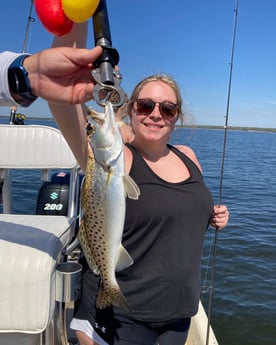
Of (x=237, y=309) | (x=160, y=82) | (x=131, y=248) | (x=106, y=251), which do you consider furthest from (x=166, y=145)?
(x=237, y=309)

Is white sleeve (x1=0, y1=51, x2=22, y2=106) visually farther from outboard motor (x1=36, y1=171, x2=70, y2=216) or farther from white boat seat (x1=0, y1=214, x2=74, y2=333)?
outboard motor (x1=36, y1=171, x2=70, y2=216)

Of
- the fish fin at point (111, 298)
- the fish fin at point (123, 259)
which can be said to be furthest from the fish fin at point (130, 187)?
the fish fin at point (111, 298)

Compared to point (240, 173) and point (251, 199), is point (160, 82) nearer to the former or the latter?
point (251, 199)

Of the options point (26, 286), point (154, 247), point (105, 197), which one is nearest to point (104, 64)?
point (105, 197)

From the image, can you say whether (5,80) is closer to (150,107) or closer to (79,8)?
(79,8)

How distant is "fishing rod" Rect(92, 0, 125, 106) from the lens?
1.47 metres

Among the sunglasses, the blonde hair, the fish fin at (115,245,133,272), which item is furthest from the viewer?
the blonde hair

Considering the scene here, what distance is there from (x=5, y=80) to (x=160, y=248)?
4.18 ft

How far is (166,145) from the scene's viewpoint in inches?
104

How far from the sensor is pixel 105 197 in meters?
1.70

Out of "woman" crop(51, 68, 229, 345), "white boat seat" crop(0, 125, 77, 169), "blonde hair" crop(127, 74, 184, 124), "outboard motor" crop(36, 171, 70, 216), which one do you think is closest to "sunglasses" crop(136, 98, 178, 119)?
"woman" crop(51, 68, 229, 345)

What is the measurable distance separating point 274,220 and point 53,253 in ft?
35.2

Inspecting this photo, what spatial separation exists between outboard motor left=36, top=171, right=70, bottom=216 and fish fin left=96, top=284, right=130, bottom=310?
2100 mm

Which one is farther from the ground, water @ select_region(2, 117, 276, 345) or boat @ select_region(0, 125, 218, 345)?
boat @ select_region(0, 125, 218, 345)
